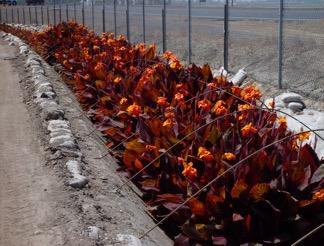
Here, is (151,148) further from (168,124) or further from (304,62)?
(304,62)

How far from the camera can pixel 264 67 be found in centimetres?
1111

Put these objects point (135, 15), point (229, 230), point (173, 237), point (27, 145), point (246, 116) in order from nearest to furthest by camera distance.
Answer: point (229, 230) < point (173, 237) < point (246, 116) < point (27, 145) < point (135, 15)

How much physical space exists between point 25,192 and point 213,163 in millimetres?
1623

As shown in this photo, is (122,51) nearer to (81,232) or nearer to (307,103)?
(307,103)

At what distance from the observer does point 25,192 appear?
4.89 metres

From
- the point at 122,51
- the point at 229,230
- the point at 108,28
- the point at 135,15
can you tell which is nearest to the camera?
the point at 229,230

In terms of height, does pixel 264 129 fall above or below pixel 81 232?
above

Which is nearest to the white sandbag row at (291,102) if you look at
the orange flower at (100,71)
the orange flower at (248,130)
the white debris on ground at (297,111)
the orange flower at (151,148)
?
the white debris on ground at (297,111)

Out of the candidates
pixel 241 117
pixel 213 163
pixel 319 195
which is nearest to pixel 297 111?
pixel 241 117

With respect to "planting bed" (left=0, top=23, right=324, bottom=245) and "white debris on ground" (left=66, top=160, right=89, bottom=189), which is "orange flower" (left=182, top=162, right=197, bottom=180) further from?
"white debris on ground" (left=66, top=160, right=89, bottom=189)

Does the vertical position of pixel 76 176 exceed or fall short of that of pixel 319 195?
it falls short

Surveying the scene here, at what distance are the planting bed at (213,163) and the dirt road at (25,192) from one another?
0.86 m

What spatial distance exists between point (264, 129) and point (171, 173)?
929mm

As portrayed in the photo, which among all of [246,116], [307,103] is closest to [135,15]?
[307,103]
